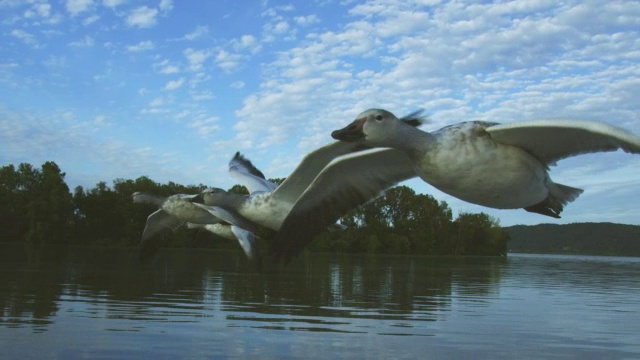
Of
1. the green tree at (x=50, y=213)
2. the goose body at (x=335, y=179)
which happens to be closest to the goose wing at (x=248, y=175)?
the goose body at (x=335, y=179)

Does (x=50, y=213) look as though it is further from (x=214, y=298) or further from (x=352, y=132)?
(x=352, y=132)

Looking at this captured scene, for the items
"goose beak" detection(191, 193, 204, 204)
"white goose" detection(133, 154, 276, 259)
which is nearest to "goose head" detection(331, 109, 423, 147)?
"white goose" detection(133, 154, 276, 259)

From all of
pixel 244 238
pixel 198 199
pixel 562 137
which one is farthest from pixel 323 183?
pixel 244 238

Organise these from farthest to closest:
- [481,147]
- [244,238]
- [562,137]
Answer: [244,238]
[562,137]
[481,147]

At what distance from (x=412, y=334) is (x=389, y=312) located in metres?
4.73

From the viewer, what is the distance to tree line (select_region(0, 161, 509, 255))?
9531 cm

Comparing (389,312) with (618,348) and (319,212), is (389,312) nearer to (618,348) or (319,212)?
(618,348)

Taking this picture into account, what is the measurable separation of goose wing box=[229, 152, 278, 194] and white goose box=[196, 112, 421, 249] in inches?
5.9

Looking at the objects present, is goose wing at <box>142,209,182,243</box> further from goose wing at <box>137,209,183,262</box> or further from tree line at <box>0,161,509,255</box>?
tree line at <box>0,161,509,255</box>

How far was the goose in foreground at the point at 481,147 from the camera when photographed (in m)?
7.04

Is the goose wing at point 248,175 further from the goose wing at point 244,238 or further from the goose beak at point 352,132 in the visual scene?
the goose beak at point 352,132

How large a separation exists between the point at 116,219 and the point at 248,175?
86019 millimetres

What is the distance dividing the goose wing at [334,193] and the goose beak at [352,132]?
2.25m

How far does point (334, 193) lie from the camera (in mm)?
10000
